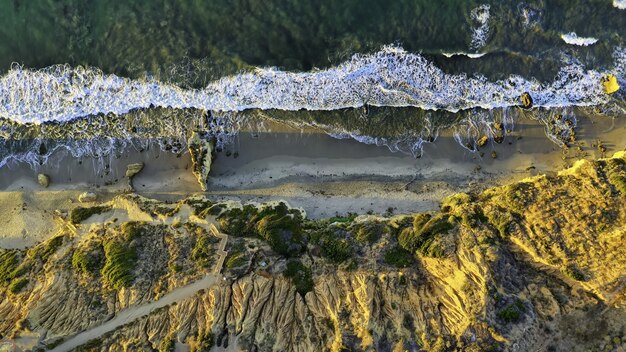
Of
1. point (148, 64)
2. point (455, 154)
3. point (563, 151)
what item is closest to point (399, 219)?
point (455, 154)

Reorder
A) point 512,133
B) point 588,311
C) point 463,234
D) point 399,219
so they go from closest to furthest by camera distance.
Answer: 1. point 588,311
2. point 463,234
3. point 399,219
4. point 512,133

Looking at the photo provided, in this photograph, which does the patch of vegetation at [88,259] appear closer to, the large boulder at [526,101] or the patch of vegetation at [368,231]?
the patch of vegetation at [368,231]

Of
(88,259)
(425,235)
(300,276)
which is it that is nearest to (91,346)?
(88,259)

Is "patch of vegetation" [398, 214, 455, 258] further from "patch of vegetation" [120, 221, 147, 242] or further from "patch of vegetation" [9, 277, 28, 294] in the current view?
"patch of vegetation" [9, 277, 28, 294]

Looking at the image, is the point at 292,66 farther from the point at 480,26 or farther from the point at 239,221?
the point at 480,26

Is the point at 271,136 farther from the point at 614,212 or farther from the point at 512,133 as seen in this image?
the point at 614,212

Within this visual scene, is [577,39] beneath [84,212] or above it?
above

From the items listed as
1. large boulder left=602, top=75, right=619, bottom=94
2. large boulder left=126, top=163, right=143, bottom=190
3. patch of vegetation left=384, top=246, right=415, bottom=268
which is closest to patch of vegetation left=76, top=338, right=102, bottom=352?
large boulder left=126, top=163, right=143, bottom=190

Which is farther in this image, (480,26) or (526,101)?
(480,26)
